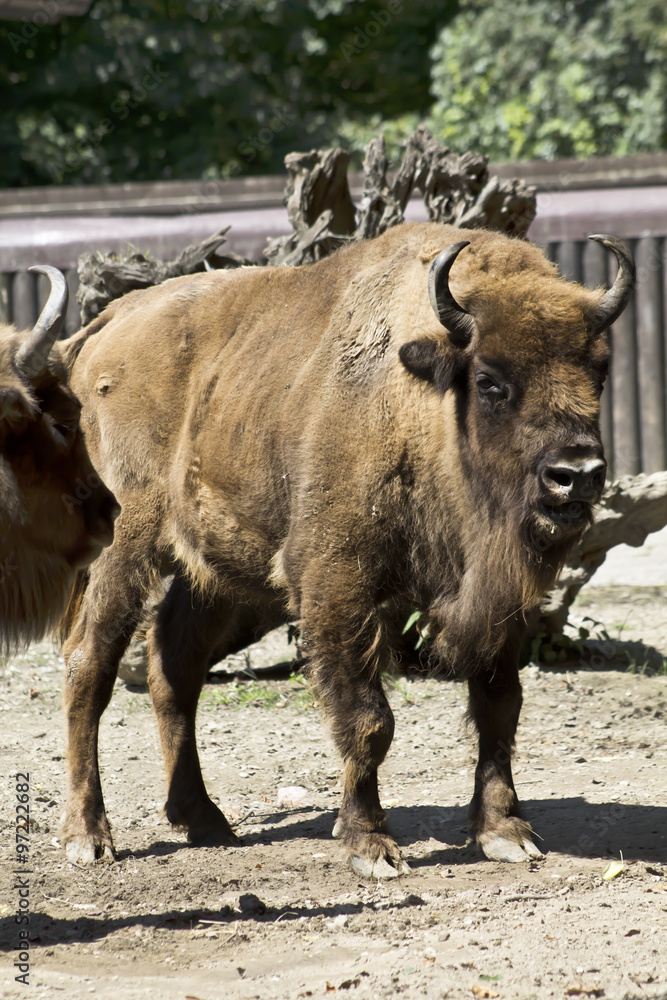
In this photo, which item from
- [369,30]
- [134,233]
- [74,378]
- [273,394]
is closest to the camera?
[273,394]

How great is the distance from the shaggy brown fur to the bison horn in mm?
47

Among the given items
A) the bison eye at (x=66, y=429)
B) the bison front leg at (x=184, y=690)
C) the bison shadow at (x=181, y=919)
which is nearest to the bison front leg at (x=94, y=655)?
the bison front leg at (x=184, y=690)

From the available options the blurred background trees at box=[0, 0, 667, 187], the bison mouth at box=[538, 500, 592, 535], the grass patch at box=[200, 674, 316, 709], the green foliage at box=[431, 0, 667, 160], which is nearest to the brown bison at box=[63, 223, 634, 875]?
the bison mouth at box=[538, 500, 592, 535]

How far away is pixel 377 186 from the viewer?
7.39 meters

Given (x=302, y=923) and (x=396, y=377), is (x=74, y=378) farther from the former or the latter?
(x=302, y=923)

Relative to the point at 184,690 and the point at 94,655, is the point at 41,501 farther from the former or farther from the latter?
the point at 184,690

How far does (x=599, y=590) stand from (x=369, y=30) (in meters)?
16.3

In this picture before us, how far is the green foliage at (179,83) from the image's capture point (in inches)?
835

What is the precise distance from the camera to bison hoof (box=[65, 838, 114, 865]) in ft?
15.0

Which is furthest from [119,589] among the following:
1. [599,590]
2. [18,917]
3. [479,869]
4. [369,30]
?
[369,30]

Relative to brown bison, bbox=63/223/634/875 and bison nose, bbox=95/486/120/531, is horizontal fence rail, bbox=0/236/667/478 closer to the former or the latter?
brown bison, bbox=63/223/634/875

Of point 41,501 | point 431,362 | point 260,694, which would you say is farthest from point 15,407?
point 260,694

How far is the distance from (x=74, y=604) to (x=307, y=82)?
68.5ft

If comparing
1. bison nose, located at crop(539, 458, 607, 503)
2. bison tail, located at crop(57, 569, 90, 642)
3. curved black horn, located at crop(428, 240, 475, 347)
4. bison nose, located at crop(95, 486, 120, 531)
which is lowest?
bison tail, located at crop(57, 569, 90, 642)
